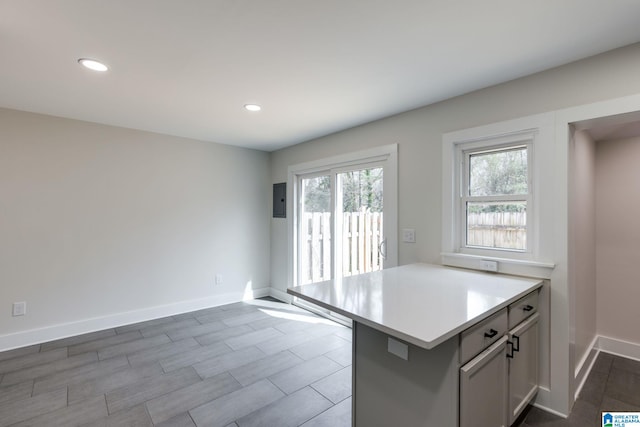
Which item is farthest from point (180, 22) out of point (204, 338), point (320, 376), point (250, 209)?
point (250, 209)

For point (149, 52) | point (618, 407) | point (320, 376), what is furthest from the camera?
point (320, 376)

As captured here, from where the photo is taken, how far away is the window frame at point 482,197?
2.19m

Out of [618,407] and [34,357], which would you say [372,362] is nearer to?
Answer: [618,407]

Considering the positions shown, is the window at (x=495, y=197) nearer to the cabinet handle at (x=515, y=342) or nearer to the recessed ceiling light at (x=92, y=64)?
the cabinet handle at (x=515, y=342)

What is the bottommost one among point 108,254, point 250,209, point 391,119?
point 108,254

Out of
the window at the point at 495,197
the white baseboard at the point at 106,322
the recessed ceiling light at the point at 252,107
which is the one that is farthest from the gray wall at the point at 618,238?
the white baseboard at the point at 106,322

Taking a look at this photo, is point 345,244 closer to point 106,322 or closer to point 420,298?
point 420,298

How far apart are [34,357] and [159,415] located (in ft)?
5.72

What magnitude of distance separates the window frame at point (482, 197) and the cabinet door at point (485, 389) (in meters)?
0.93

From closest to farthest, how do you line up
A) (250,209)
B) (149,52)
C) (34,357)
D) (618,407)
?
(149,52) < (618,407) < (34,357) < (250,209)

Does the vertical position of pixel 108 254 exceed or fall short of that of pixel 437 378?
it exceeds it

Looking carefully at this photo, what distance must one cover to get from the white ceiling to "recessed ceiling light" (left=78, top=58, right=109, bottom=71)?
0.05 metres

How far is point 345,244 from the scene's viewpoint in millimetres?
3691

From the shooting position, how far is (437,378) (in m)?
1.31
